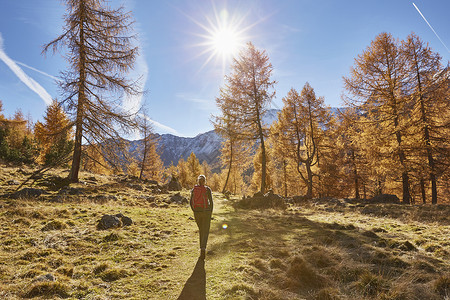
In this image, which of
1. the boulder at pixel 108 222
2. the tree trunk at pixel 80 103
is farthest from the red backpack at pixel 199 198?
the tree trunk at pixel 80 103

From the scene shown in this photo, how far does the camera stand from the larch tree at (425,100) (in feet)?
43.1

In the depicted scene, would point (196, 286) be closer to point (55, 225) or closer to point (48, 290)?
point (48, 290)

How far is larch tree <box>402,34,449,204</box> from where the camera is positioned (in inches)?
518

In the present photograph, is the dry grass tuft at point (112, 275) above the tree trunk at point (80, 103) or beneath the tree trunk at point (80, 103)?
beneath

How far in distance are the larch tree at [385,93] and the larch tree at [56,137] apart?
19.2 m

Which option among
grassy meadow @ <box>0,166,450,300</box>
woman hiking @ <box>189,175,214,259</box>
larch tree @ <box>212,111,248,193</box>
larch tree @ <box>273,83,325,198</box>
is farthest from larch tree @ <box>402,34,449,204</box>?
woman hiking @ <box>189,175,214,259</box>

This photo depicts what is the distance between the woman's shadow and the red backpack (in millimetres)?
1422

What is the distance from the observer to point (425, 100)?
43.8 feet

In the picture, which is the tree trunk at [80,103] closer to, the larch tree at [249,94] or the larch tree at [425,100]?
the larch tree at [249,94]

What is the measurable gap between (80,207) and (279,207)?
434 inches

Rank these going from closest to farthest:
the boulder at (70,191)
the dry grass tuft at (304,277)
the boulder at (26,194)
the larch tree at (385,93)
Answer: the dry grass tuft at (304,277)
the boulder at (26,194)
the boulder at (70,191)
the larch tree at (385,93)

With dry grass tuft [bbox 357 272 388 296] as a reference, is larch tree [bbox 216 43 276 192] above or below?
above

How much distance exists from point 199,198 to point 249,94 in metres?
14.0

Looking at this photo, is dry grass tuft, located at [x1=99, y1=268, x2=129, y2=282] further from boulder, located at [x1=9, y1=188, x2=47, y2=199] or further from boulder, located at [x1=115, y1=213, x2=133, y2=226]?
boulder, located at [x1=9, y1=188, x2=47, y2=199]
